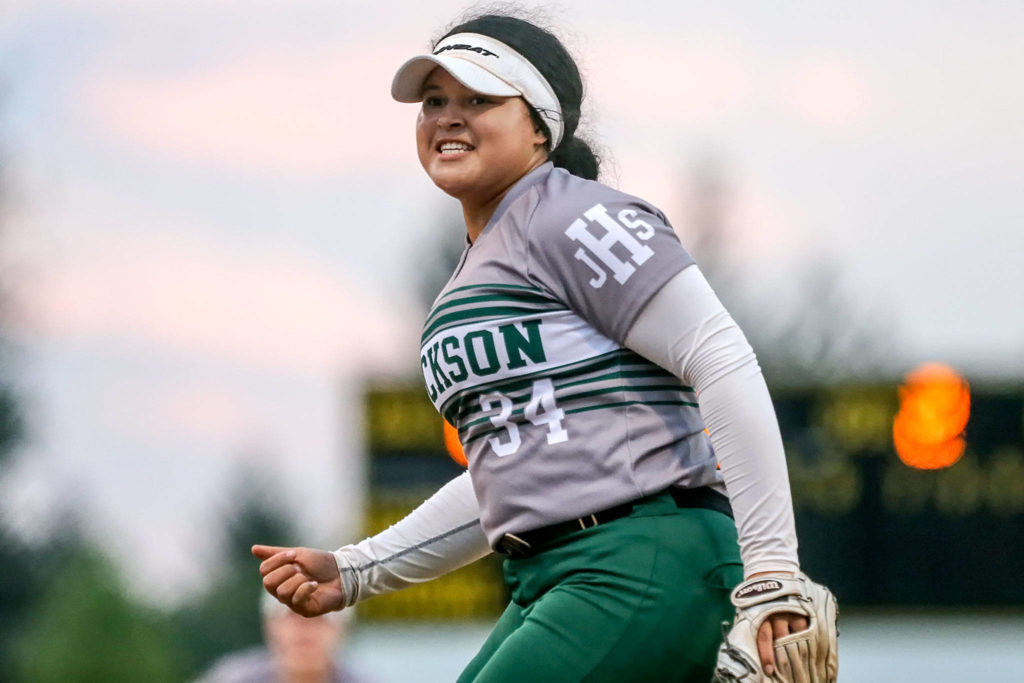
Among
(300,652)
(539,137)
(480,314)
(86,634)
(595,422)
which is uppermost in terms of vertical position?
(539,137)

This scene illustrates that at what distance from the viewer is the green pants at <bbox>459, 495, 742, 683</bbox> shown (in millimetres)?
3316

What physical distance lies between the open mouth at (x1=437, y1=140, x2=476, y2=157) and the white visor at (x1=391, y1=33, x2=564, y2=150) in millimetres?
120

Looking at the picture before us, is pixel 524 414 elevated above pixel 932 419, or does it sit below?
above

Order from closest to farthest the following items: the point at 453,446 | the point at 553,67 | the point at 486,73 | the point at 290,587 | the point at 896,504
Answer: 1. the point at 486,73
2. the point at 553,67
3. the point at 290,587
4. the point at 453,446
5. the point at 896,504

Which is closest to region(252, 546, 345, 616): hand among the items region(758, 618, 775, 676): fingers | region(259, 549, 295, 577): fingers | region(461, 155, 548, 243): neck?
region(259, 549, 295, 577): fingers

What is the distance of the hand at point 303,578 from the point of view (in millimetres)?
3895

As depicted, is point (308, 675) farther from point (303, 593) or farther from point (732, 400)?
point (732, 400)

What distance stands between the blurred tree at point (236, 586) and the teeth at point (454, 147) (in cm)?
5135

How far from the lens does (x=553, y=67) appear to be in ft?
12.3

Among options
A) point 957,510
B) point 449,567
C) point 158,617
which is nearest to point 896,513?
point 957,510

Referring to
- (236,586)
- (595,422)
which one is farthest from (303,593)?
(236,586)

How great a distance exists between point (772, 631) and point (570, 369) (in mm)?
623

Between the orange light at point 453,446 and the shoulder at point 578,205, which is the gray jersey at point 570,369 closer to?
the shoulder at point 578,205

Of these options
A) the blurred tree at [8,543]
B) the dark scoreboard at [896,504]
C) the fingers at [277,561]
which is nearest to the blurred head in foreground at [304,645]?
the dark scoreboard at [896,504]
